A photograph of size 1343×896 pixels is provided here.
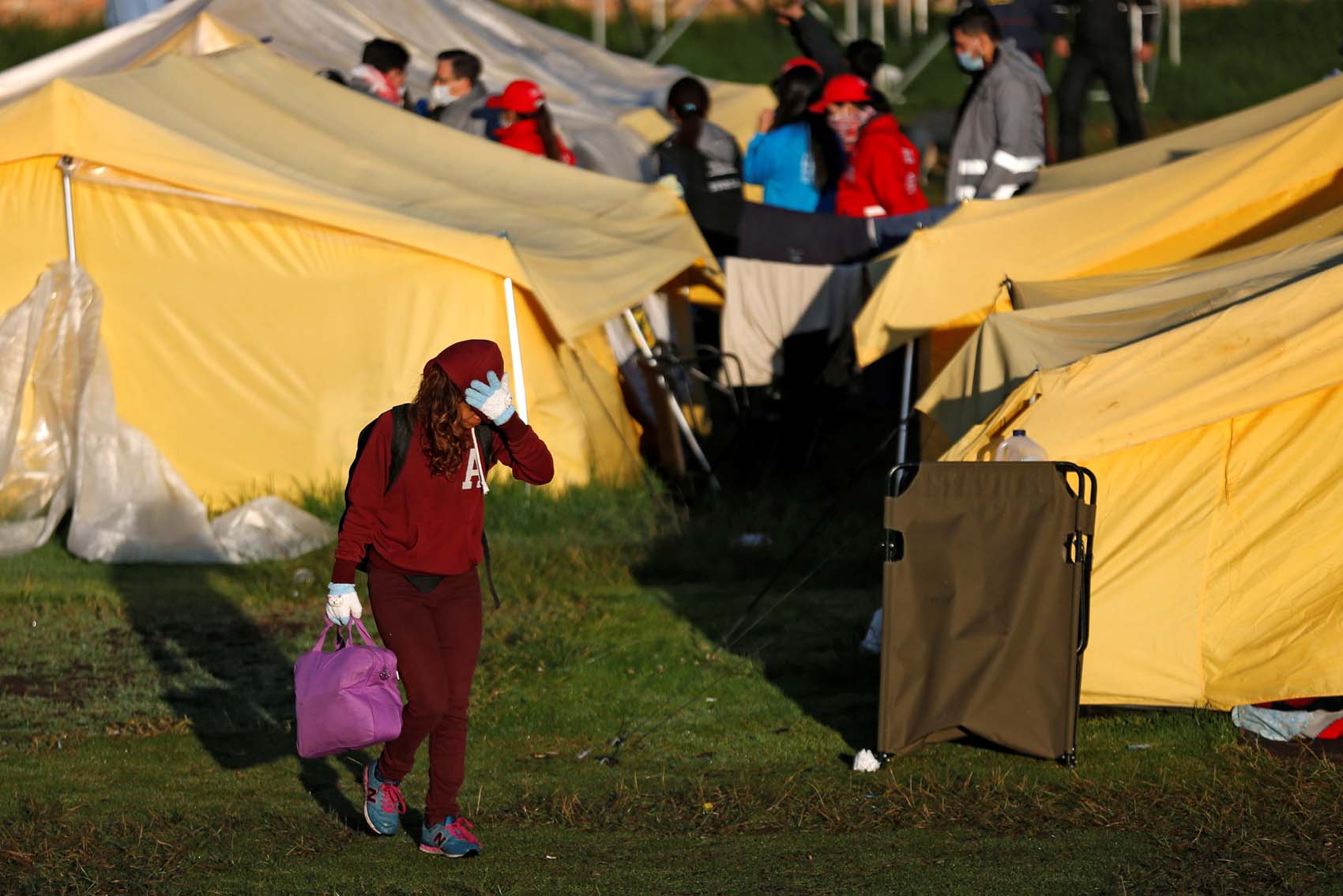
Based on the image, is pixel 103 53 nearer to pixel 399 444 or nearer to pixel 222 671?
pixel 222 671

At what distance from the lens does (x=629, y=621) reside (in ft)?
30.6

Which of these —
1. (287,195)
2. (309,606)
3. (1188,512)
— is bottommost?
(309,606)

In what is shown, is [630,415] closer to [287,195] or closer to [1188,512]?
[287,195]

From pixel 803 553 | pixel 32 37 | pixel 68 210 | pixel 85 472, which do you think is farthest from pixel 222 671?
pixel 32 37

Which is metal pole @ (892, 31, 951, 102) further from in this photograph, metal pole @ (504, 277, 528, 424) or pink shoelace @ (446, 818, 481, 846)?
pink shoelace @ (446, 818, 481, 846)

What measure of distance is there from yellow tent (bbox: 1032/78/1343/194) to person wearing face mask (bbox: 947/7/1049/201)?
50 cm

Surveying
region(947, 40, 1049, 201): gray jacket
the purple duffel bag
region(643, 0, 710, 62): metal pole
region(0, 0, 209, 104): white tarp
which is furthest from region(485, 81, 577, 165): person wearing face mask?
region(643, 0, 710, 62): metal pole

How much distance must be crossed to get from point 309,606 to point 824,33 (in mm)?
9534

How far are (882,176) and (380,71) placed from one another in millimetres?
4020

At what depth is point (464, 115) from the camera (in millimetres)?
14828

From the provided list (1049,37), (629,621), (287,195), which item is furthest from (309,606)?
(1049,37)

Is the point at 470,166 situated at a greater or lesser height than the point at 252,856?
greater

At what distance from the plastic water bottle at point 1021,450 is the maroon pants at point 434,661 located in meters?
2.18

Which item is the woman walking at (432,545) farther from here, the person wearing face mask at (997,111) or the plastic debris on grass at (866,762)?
the person wearing face mask at (997,111)
